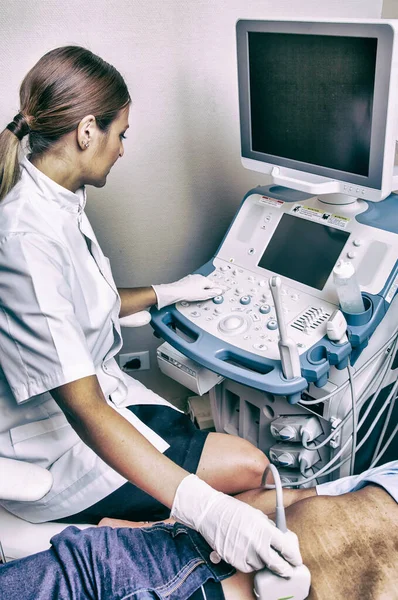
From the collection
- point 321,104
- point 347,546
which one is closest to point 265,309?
point 321,104

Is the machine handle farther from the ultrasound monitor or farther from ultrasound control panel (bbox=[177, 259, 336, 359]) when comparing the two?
the ultrasound monitor

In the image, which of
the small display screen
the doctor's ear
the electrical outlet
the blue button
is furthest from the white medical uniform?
the electrical outlet

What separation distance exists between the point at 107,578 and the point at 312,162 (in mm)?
1142

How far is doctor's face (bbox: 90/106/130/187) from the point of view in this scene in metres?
1.41

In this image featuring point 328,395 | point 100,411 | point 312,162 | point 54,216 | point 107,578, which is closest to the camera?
point 107,578

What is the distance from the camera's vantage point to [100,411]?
4.06 feet

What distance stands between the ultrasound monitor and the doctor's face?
435 mm

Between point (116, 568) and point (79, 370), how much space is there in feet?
1.29

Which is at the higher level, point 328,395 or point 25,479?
Result: point 25,479

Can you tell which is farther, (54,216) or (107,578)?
(54,216)

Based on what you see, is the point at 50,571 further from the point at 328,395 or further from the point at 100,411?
the point at 328,395

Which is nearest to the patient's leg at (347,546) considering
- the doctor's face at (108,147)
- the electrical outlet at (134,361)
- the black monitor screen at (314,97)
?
the black monitor screen at (314,97)

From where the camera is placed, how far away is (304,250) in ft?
5.61

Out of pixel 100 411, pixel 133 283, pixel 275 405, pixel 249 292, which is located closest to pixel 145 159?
pixel 133 283
